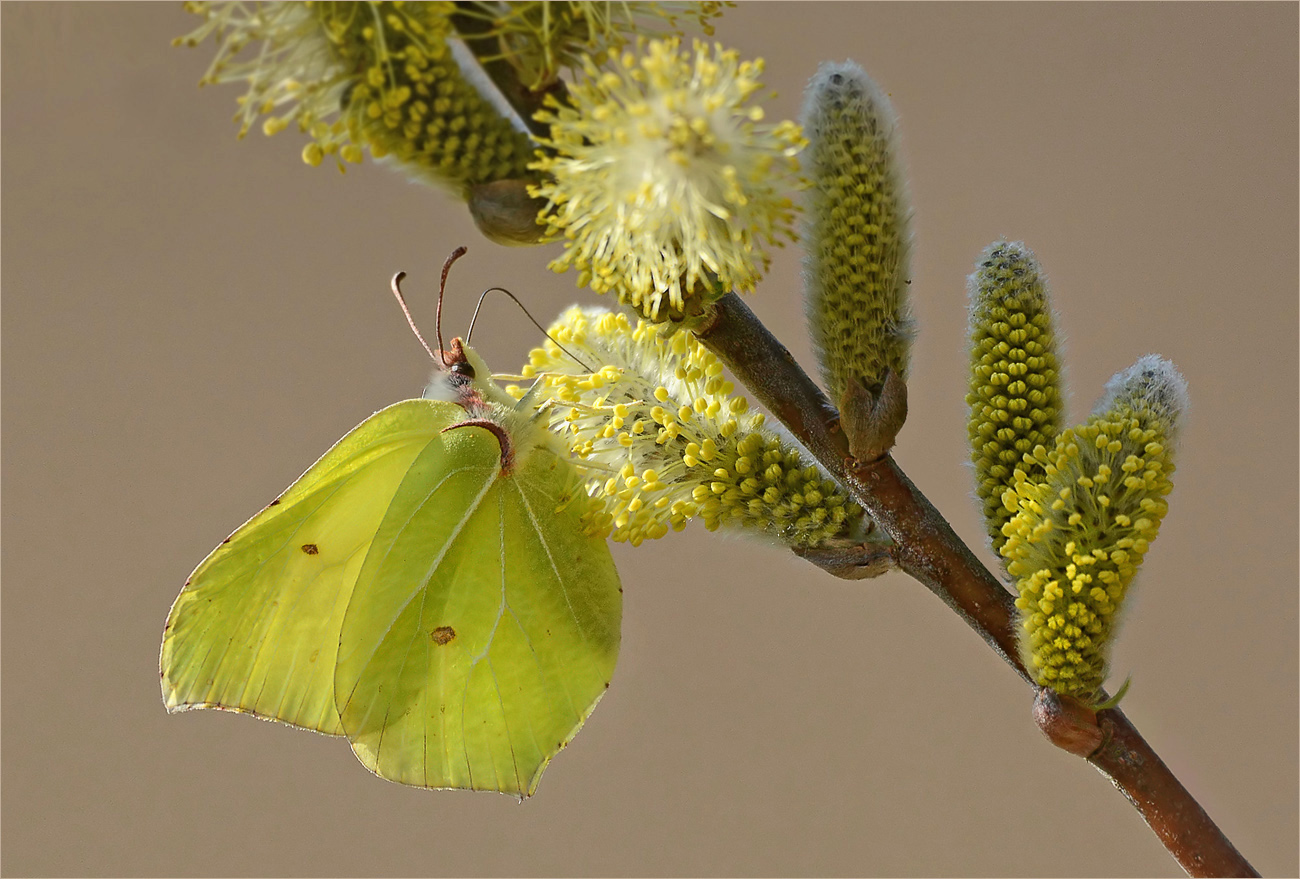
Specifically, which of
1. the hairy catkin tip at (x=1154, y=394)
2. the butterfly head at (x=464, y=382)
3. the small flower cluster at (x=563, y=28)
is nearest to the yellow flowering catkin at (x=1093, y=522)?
the hairy catkin tip at (x=1154, y=394)

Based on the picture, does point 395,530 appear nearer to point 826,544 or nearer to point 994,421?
point 826,544

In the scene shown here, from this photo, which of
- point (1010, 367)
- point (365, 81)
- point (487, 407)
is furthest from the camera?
point (487, 407)

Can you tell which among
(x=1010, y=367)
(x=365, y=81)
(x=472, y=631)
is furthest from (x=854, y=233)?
(x=472, y=631)

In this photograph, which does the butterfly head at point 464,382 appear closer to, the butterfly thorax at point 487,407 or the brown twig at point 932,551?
the butterfly thorax at point 487,407

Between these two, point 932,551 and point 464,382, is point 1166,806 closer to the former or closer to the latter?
point 932,551

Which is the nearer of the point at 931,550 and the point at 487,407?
the point at 931,550
